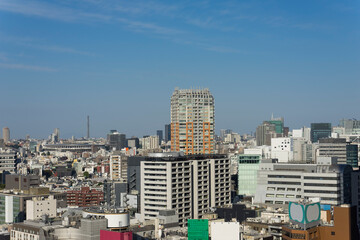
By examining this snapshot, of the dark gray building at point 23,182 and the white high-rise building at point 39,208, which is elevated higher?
the dark gray building at point 23,182

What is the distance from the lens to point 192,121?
159m

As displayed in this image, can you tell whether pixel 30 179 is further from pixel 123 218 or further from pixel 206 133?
pixel 123 218

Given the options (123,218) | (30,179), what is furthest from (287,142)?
(123,218)

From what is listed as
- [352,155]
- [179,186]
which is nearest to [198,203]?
[179,186]

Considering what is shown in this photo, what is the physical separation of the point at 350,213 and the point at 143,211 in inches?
1610

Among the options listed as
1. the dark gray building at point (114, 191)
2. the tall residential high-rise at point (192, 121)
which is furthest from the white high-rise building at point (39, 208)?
the tall residential high-rise at point (192, 121)

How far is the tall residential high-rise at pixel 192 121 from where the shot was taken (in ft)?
512

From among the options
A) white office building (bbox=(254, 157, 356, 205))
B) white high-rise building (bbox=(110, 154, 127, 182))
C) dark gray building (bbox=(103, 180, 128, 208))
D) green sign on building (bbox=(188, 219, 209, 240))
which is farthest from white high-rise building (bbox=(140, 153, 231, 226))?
white high-rise building (bbox=(110, 154, 127, 182))

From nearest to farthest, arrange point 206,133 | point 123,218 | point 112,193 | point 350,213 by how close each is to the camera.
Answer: point 350,213 → point 123,218 → point 112,193 → point 206,133

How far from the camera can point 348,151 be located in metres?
168

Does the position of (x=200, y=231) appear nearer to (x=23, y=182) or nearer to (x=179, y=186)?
(x=179, y=186)

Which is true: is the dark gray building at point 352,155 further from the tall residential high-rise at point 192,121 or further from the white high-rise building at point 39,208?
the white high-rise building at point 39,208

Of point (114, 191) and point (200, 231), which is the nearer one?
point (200, 231)

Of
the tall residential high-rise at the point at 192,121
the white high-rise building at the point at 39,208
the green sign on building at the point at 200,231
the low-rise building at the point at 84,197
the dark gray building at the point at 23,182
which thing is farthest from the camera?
the tall residential high-rise at the point at 192,121
